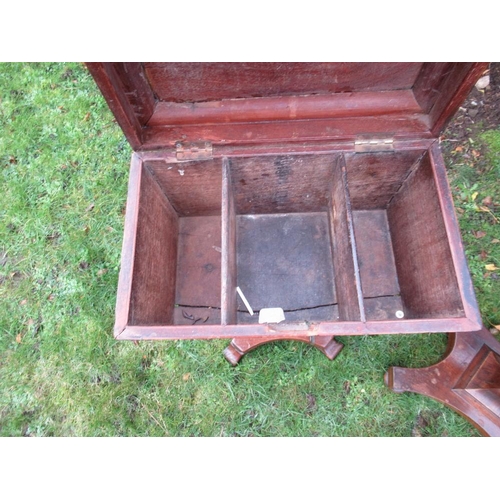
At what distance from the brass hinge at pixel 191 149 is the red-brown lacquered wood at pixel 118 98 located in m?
0.20

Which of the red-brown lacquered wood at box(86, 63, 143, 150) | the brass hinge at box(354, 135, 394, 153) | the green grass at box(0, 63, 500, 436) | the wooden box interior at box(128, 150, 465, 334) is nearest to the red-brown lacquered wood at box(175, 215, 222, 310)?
the wooden box interior at box(128, 150, 465, 334)

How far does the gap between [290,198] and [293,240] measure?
0.27 meters

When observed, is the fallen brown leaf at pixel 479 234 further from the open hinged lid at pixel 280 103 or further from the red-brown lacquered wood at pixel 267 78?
the red-brown lacquered wood at pixel 267 78

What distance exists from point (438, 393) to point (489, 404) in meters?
0.28

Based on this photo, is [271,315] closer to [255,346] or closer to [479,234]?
[255,346]

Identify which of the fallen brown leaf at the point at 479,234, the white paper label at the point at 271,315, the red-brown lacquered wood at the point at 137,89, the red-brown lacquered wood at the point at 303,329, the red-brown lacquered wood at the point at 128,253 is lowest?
the red-brown lacquered wood at the point at 303,329

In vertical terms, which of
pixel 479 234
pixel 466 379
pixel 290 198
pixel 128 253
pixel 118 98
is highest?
pixel 118 98

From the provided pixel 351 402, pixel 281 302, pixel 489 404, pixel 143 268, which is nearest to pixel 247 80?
pixel 143 268

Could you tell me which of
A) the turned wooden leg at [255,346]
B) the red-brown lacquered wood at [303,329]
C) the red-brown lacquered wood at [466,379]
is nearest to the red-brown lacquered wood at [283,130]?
the red-brown lacquered wood at [303,329]

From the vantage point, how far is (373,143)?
6.25ft

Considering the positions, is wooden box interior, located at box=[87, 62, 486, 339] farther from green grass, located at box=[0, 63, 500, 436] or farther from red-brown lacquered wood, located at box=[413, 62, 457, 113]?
green grass, located at box=[0, 63, 500, 436]

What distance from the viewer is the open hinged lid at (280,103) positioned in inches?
69.0

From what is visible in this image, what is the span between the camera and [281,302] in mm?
2297

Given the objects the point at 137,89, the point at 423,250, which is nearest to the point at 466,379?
the point at 423,250
